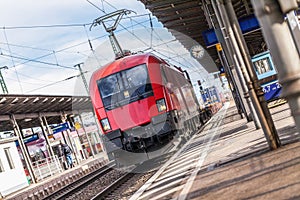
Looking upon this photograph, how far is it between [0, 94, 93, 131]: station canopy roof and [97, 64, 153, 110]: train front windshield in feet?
24.8

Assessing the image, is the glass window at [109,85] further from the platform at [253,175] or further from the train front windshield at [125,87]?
the platform at [253,175]

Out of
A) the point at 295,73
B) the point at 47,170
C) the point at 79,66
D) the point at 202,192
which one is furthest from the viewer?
the point at 79,66

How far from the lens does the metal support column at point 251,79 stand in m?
8.38

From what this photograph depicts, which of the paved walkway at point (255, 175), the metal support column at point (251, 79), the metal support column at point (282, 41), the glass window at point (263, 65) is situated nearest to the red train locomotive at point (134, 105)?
the glass window at point (263, 65)

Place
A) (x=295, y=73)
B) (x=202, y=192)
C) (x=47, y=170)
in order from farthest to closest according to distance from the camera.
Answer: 1. (x=47, y=170)
2. (x=202, y=192)
3. (x=295, y=73)

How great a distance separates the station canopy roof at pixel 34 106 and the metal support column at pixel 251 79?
48.1 feet

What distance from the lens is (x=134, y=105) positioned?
15328 mm

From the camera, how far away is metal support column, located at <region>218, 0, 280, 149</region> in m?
8.38

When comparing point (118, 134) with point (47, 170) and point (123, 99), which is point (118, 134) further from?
point (47, 170)

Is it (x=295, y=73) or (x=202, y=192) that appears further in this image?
(x=202, y=192)

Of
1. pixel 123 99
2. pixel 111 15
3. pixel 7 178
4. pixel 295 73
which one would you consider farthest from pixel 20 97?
pixel 295 73

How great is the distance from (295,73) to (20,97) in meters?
A: 22.1

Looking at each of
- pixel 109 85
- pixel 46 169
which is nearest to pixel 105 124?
pixel 109 85

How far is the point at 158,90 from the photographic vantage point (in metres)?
15.4
